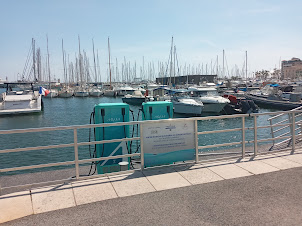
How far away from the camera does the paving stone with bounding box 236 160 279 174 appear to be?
20.2 feet

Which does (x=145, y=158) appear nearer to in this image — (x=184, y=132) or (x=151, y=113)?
(x=184, y=132)

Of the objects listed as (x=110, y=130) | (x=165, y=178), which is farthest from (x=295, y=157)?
(x=110, y=130)

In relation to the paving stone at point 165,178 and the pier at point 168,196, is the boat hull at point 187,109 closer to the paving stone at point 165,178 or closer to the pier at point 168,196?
the pier at point 168,196

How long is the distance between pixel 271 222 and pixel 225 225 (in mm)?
672

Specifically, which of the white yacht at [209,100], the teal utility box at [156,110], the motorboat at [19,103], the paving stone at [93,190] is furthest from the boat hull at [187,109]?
the paving stone at [93,190]

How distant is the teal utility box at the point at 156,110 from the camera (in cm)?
798

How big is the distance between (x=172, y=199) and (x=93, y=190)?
149 cm

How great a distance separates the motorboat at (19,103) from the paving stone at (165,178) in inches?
1391

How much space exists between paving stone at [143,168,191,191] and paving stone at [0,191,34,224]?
225cm

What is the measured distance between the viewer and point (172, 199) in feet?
15.6

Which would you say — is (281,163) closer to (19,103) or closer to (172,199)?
(172,199)

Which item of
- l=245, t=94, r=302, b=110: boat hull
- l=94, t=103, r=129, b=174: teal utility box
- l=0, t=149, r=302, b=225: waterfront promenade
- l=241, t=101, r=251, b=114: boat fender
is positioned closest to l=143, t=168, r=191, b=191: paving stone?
l=0, t=149, r=302, b=225: waterfront promenade

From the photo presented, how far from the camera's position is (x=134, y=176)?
5.88 metres

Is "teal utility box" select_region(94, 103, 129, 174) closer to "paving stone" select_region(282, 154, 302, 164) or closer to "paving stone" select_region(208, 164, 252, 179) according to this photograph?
"paving stone" select_region(208, 164, 252, 179)
